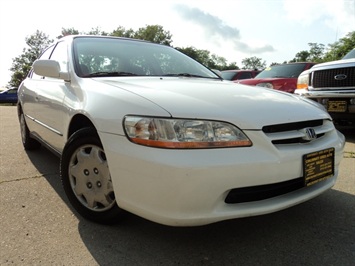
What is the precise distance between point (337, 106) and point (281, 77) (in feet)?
8.17

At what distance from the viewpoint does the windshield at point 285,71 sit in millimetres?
7777

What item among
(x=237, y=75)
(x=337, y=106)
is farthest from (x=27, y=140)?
(x=237, y=75)

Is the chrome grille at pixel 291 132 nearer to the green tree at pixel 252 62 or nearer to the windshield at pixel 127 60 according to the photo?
the windshield at pixel 127 60

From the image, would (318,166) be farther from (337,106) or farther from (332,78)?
(332,78)

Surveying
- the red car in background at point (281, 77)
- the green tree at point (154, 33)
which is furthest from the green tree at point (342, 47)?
the green tree at point (154, 33)

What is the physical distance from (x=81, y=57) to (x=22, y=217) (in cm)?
136

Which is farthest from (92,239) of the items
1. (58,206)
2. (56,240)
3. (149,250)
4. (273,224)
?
(273,224)

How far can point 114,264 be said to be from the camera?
1.89 m

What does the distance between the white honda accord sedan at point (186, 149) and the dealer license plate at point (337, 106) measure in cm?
308

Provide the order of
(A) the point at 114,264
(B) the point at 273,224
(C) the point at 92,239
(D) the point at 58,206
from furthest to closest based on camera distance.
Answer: (D) the point at 58,206, (B) the point at 273,224, (C) the point at 92,239, (A) the point at 114,264

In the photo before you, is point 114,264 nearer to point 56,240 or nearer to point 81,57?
point 56,240

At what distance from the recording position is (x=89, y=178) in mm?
2348

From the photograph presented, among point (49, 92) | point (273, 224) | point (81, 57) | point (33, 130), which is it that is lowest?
point (273, 224)

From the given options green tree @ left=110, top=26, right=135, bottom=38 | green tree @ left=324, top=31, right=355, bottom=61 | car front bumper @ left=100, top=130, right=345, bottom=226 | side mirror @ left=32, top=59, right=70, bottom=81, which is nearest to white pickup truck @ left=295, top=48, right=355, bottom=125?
car front bumper @ left=100, top=130, right=345, bottom=226
